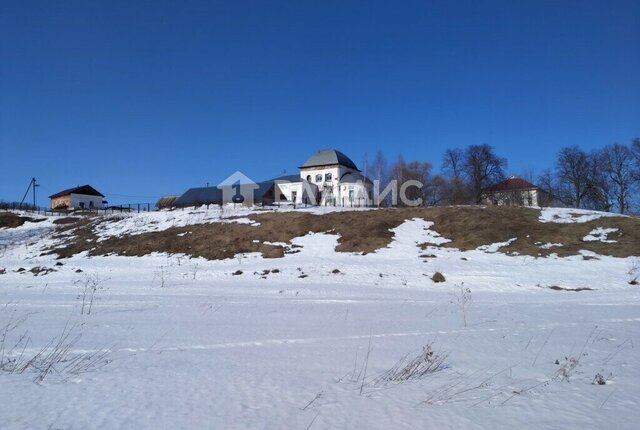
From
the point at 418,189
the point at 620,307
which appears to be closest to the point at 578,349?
the point at 620,307

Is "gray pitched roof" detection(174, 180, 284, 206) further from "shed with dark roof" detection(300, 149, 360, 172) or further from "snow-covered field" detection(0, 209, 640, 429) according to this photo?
"snow-covered field" detection(0, 209, 640, 429)

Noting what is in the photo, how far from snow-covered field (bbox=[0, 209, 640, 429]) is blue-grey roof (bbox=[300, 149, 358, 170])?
204 feet

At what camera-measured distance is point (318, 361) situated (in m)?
4.69

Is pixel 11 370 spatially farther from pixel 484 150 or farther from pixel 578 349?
pixel 484 150

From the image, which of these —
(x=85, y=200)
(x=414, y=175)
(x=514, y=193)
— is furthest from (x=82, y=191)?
(x=514, y=193)

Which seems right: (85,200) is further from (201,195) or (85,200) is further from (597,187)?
(597,187)

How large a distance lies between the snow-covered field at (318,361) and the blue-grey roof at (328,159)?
6233 centimetres

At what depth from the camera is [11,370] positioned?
379cm

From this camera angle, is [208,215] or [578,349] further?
[208,215]

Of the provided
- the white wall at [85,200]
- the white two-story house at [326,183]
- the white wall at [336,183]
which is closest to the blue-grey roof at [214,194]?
the white two-story house at [326,183]

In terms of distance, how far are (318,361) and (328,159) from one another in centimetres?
7171

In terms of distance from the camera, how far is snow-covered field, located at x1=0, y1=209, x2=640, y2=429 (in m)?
3.01

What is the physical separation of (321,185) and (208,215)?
131ft

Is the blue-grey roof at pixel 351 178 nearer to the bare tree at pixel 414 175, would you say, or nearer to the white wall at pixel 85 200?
the bare tree at pixel 414 175
